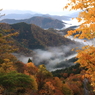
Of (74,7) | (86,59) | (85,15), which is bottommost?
(86,59)

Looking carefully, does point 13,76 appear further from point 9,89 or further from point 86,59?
point 86,59

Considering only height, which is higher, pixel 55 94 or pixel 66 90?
pixel 55 94

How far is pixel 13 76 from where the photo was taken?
46.6 feet

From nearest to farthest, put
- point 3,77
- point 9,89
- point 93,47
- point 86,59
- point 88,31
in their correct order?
point 88,31
point 86,59
point 93,47
point 3,77
point 9,89

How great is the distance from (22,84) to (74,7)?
11619 mm

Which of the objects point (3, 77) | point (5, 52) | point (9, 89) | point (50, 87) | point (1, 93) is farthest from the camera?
point (50, 87)

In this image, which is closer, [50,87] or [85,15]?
[85,15]

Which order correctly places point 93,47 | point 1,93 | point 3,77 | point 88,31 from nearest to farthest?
point 88,31
point 93,47
point 3,77
point 1,93

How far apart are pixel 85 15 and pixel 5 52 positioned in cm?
1500

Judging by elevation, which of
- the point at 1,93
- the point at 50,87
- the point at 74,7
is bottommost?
the point at 50,87

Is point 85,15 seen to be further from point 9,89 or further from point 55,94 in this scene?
point 55,94

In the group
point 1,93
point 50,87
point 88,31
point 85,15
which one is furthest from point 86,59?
point 50,87

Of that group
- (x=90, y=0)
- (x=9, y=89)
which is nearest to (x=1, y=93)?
(x=9, y=89)

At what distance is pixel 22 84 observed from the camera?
15.2m
